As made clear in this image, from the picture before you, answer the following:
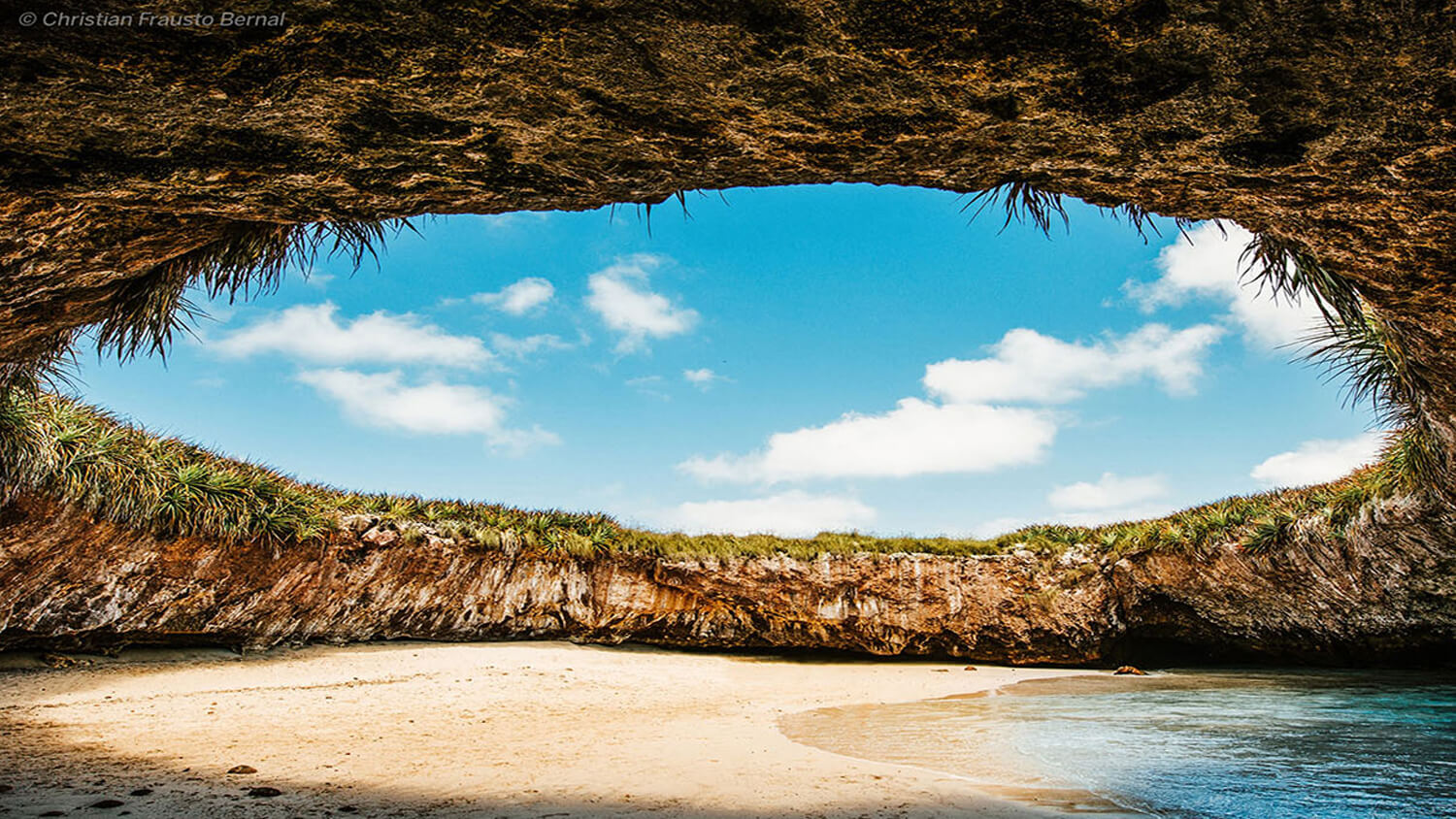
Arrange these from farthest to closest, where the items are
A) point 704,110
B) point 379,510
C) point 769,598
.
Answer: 1. point 769,598
2. point 379,510
3. point 704,110

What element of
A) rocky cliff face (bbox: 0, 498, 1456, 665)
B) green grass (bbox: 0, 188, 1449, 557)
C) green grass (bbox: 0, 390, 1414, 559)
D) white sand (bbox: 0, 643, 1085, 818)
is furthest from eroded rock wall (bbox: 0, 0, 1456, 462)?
rocky cliff face (bbox: 0, 498, 1456, 665)

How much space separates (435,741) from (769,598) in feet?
21.4

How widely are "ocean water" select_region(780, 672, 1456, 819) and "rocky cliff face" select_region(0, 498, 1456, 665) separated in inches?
56.5

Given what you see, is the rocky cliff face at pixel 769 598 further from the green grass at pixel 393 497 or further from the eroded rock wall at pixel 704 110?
the eroded rock wall at pixel 704 110

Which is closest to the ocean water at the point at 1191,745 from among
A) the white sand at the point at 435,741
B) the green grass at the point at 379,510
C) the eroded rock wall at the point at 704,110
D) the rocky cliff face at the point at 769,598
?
the white sand at the point at 435,741

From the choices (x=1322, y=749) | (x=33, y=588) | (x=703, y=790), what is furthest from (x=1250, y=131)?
(x=33, y=588)

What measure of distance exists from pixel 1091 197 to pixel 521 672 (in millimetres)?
7241

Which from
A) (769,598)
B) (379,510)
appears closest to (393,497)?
(379,510)

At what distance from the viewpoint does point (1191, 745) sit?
184 inches

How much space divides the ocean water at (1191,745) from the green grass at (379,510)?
2.32 m

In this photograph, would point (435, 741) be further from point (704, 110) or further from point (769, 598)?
point (769, 598)

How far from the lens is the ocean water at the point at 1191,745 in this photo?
137 inches

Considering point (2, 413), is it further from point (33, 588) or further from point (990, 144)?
point (990, 144)

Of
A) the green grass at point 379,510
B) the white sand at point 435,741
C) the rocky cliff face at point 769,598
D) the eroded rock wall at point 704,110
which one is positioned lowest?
the white sand at point 435,741
